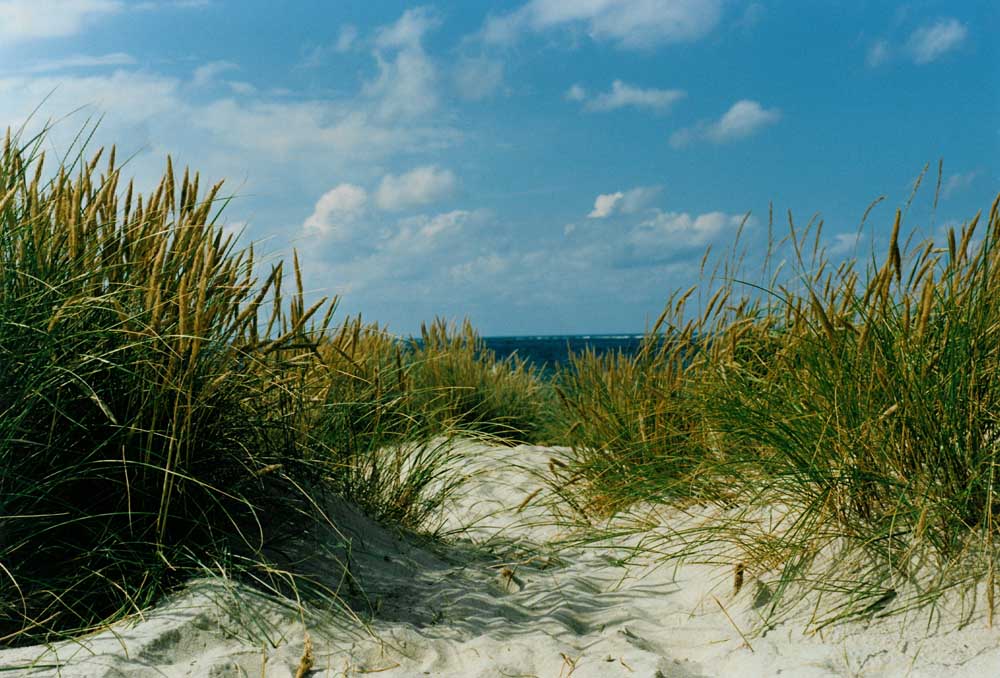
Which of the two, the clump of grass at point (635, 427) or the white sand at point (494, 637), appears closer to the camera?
the white sand at point (494, 637)

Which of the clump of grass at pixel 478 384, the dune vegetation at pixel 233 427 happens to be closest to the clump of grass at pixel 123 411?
the dune vegetation at pixel 233 427

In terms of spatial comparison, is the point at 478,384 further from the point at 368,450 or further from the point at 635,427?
the point at 368,450

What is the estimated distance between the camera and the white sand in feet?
7.15

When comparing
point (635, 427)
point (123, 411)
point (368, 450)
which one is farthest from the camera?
point (635, 427)

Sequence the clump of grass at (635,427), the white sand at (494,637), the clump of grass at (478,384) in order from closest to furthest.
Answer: the white sand at (494,637)
the clump of grass at (635,427)
the clump of grass at (478,384)

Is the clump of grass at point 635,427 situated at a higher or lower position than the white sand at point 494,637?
higher

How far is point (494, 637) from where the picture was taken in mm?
2506

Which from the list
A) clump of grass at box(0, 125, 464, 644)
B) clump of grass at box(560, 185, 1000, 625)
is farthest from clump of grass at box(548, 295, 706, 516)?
clump of grass at box(0, 125, 464, 644)

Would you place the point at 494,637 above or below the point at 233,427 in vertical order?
below

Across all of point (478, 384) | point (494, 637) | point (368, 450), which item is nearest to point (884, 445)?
point (494, 637)

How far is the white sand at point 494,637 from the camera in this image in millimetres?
2180

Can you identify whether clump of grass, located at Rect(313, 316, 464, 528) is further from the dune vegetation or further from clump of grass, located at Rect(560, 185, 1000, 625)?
clump of grass, located at Rect(560, 185, 1000, 625)

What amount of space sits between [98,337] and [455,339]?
16.4ft

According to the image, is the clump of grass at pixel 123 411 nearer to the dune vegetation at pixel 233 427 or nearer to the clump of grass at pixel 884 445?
the dune vegetation at pixel 233 427
